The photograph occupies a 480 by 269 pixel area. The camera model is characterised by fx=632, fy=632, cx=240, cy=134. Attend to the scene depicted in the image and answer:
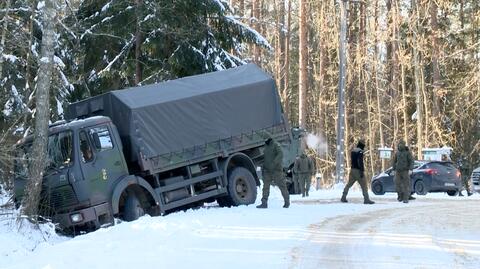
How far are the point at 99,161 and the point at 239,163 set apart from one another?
4209 millimetres

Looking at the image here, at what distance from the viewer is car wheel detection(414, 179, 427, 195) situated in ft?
78.3

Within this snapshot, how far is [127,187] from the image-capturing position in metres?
13.3

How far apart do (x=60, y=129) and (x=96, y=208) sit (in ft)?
6.05

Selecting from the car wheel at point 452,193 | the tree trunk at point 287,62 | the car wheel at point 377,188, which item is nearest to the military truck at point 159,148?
the car wheel at point 377,188

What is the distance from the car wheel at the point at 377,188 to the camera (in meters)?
25.8

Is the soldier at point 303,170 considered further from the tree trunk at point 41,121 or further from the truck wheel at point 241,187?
the tree trunk at point 41,121

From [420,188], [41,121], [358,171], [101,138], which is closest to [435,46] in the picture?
[420,188]

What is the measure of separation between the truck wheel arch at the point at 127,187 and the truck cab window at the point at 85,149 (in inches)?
32.0

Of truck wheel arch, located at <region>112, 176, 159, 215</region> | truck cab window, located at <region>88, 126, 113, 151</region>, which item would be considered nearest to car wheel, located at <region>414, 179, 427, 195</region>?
truck wheel arch, located at <region>112, 176, 159, 215</region>

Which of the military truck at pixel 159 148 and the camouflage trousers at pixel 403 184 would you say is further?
the camouflage trousers at pixel 403 184

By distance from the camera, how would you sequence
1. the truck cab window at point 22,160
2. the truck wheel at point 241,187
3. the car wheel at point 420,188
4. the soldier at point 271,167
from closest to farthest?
the truck cab window at point 22,160
the soldier at point 271,167
the truck wheel at point 241,187
the car wheel at point 420,188

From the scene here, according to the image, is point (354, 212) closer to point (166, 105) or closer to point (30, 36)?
point (166, 105)

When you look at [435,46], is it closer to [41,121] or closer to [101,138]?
[101,138]

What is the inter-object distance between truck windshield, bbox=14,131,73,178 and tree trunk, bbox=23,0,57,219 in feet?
0.76
